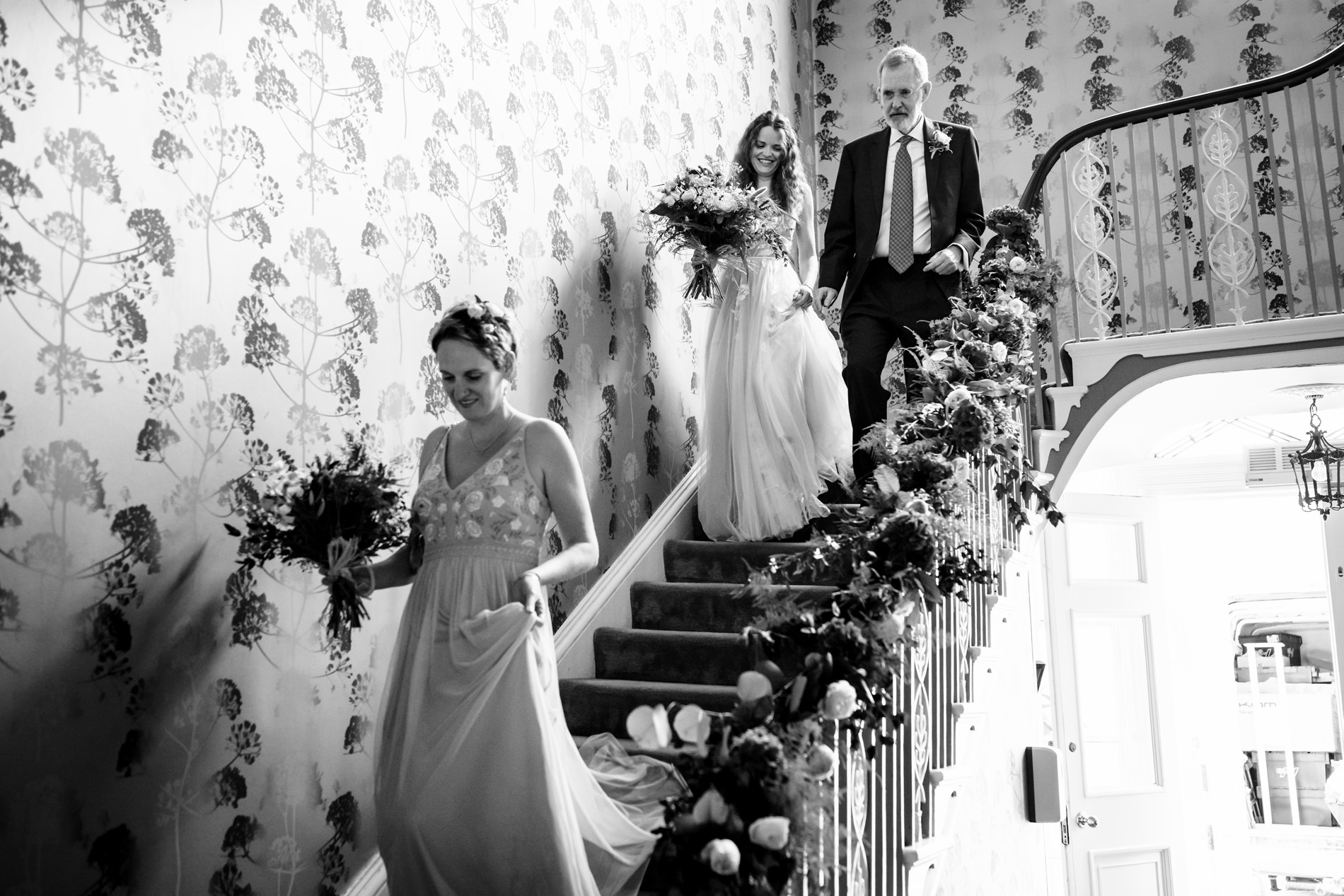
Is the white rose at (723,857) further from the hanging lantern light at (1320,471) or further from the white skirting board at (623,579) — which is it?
the hanging lantern light at (1320,471)

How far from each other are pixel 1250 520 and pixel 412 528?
11.2 meters

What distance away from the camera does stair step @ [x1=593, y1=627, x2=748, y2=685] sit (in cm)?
365

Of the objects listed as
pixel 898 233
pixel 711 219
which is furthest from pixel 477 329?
pixel 898 233

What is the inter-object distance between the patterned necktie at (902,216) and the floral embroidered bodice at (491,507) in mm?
2491

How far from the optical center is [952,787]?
132 inches

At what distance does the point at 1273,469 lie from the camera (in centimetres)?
884

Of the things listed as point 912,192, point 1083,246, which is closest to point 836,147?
point 1083,246

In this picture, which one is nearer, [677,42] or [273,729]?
[273,729]

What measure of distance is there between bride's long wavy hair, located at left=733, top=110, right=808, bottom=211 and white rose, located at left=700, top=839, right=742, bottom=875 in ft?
10.9

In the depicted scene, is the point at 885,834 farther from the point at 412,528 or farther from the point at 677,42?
the point at 677,42

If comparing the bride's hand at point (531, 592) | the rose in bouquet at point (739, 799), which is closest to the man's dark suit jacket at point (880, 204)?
the bride's hand at point (531, 592)

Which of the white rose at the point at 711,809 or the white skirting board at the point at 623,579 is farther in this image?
the white skirting board at the point at 623,579

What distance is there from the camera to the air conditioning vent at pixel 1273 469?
8.81m

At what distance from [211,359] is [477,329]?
0.65 metres
